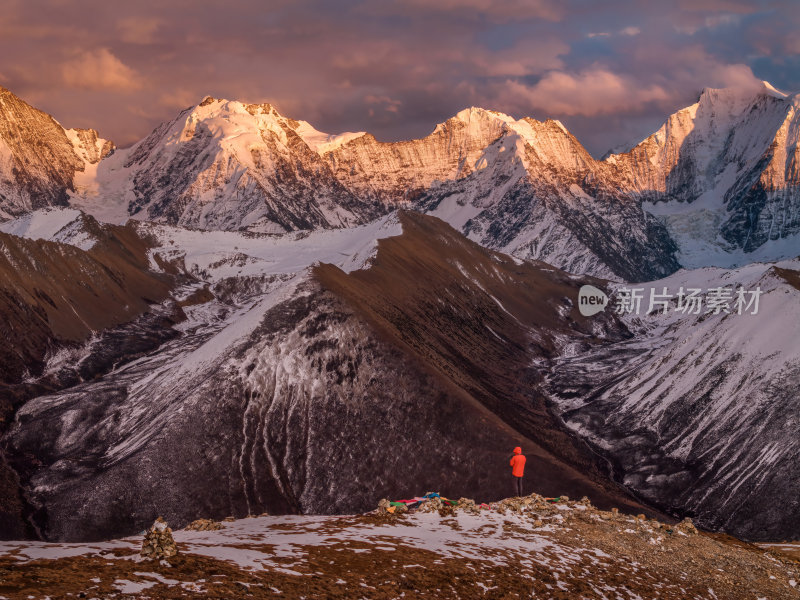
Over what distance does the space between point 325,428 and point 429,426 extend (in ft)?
58.3

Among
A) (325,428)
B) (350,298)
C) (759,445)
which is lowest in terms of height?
(759,445)

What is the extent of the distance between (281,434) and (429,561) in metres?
103

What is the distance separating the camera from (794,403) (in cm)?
15400

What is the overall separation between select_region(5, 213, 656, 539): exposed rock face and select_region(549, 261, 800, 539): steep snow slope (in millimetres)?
13860

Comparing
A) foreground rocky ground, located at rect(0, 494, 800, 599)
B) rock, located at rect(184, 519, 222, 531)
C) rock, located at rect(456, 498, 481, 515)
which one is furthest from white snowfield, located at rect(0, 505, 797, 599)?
rock, located at rect(184, 519, 222, 531)

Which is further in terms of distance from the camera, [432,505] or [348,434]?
[348,434]

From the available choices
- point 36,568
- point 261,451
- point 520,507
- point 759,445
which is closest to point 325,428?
point 261,451

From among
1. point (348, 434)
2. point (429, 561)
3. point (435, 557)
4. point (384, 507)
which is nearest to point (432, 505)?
point (384, 507)

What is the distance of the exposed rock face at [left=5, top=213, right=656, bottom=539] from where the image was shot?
126 metres

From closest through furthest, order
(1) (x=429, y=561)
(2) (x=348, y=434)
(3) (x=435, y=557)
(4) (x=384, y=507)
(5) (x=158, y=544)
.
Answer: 1. (5) (x=158, y=544)
2. (1) (x=429, y=561)
3. (3) (x=435, y=557)
4. (4) (x=384, y=507)
5. (2) (x=348, y=434)

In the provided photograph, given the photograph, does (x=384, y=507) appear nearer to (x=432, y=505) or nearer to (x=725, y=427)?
(x=432, y=505)

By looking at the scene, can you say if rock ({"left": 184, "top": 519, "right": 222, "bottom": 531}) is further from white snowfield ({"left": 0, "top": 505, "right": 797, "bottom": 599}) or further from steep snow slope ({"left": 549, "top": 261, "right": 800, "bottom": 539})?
steep snow slope ({"left": 549, "top": 261, "right": 800, "bottom": 539})

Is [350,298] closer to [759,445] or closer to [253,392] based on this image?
[253,392]

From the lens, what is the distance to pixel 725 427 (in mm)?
162750
